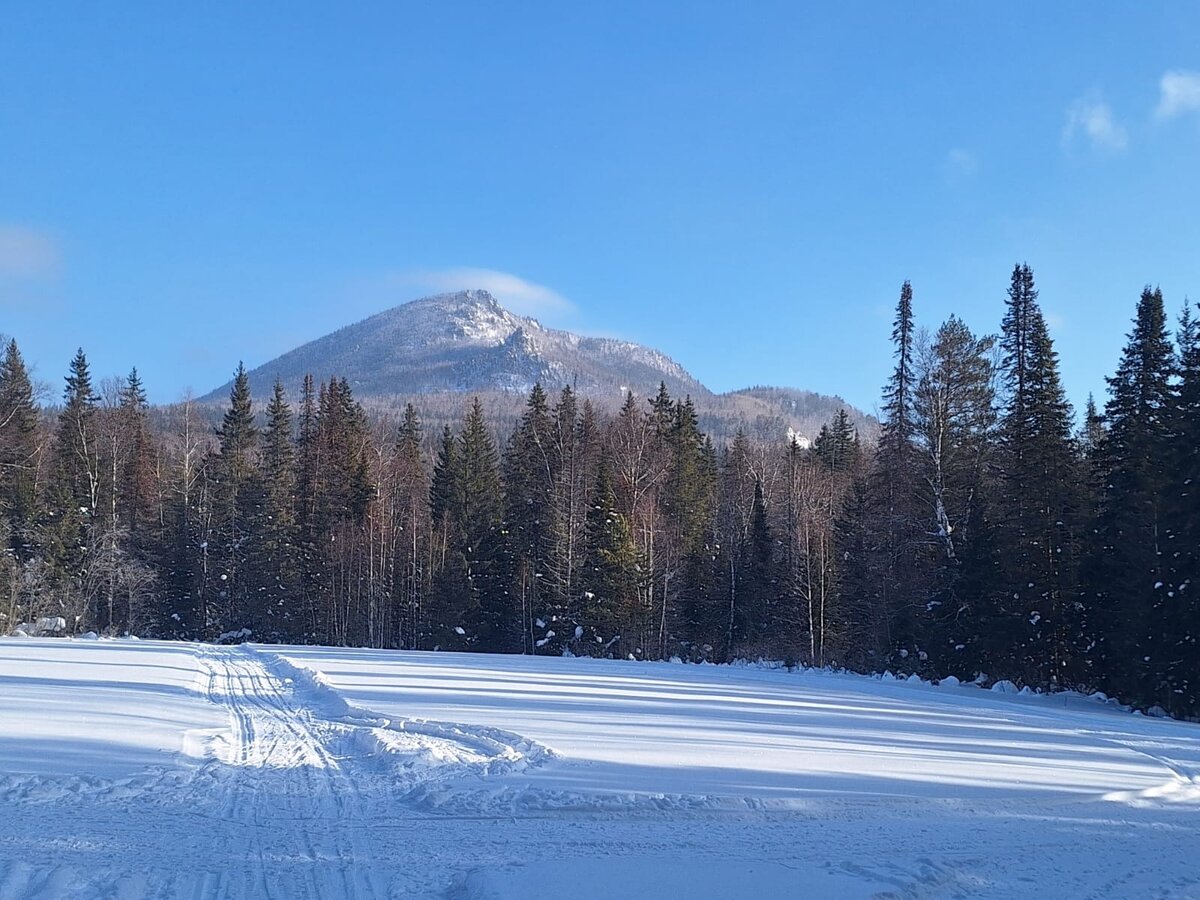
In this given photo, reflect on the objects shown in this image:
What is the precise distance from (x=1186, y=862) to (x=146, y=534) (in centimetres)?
5518

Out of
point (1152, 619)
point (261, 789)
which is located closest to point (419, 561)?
point (1152, 619)

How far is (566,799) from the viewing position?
868 centimetres

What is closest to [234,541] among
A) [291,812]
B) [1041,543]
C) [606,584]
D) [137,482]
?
[137,482]

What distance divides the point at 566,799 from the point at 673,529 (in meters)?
37.3

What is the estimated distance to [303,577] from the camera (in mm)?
51781

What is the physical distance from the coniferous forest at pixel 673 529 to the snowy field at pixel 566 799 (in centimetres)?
1012

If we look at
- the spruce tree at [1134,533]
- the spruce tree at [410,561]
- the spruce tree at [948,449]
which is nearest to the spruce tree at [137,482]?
the spruce tree at [410,561]

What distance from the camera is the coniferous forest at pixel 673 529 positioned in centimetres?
2612

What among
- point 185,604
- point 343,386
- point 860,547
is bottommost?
point 185,604

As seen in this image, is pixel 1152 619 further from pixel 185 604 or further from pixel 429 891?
pixel 185 604

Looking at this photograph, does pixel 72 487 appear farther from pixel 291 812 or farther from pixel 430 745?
pixel 291 812

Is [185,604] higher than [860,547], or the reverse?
[860,547]

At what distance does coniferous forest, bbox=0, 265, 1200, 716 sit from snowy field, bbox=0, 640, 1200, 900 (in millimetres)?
10120

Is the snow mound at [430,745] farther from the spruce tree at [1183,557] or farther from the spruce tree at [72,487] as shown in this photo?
the spruce tree at [72,487]
